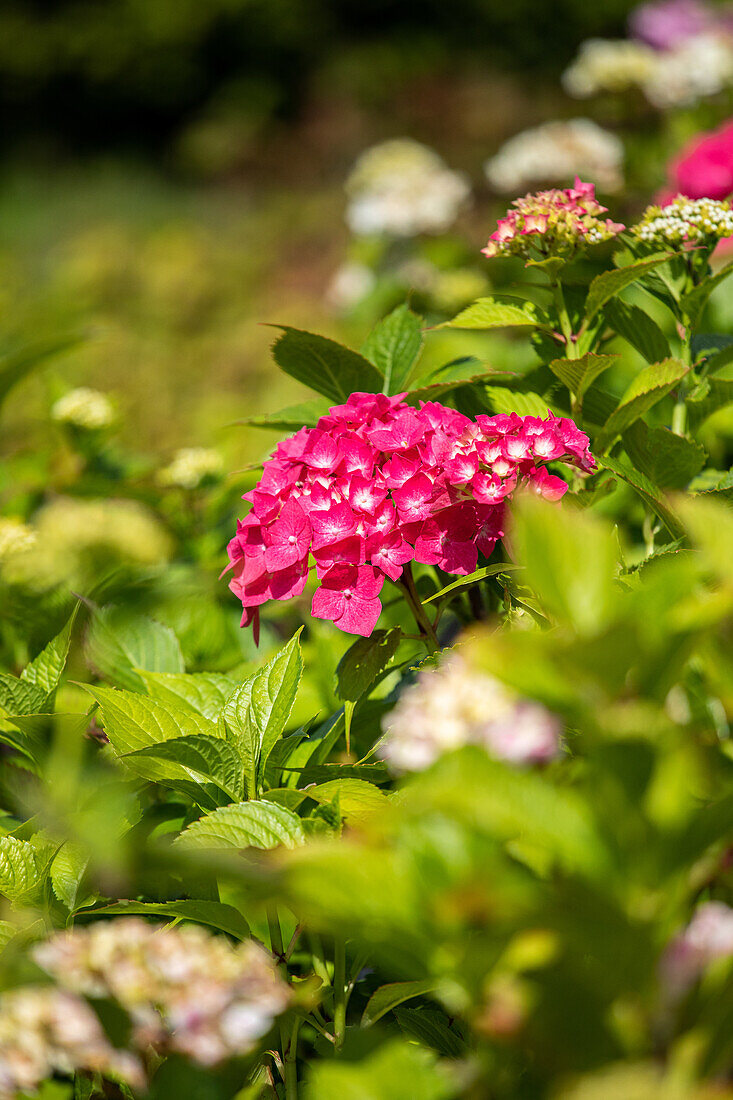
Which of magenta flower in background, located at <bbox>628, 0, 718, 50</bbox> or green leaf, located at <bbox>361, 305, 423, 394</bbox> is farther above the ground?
green leaf, located at <bbox>361, 305, 423, 394</bbox>

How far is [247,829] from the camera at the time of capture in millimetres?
669

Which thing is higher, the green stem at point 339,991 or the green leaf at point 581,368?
the green leaf at point 581,368

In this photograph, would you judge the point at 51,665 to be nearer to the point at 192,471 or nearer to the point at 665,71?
the point at 192,471

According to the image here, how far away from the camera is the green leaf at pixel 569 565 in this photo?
468mm

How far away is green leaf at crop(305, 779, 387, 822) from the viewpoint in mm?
701

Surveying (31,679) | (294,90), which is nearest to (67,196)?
(294,90)

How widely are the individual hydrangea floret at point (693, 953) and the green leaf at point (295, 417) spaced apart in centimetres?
62

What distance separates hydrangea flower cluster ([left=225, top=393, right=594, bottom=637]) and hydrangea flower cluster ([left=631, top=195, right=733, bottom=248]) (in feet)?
0.76

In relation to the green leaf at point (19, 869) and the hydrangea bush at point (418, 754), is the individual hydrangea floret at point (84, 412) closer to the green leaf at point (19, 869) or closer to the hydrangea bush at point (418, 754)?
the hydrangea bush at point (418, 754)

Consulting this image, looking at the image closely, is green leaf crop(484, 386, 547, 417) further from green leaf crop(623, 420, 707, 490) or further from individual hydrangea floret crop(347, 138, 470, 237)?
individual hydrangea floret crop(347, 138, 470, 237)

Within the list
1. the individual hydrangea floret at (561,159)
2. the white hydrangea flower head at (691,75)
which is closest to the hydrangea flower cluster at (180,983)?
the individual hydrangea floret at (561,159)

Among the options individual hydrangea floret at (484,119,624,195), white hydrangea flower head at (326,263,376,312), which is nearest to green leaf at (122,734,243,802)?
individual hydrangea floret at (484,119,624,195)

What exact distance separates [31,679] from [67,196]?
8.11 m

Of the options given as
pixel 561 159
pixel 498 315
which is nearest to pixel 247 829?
pixel 498 315
